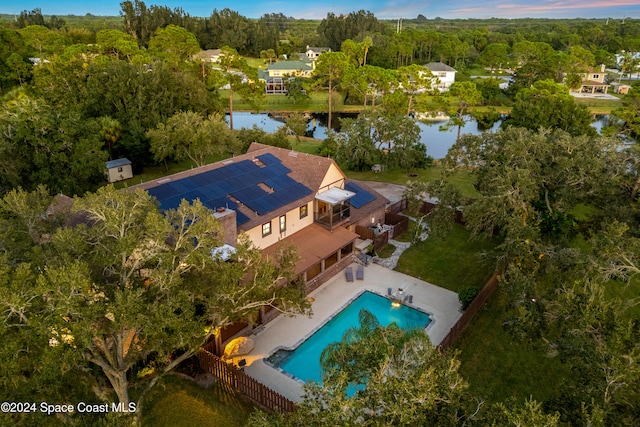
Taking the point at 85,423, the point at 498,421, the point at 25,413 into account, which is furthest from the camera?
the point at 85,423

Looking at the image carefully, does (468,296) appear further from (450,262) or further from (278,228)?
(278,228)

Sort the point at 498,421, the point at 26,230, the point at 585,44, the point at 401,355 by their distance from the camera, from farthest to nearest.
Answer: the point at 585,44 < the point at 26,230 < the point at 401,355 < the point at 498,421

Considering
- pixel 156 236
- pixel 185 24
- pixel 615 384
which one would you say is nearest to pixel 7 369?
pixel 156 236

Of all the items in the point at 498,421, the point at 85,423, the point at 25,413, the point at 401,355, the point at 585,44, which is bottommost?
the point at 85,423

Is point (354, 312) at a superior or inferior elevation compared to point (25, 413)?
inferior

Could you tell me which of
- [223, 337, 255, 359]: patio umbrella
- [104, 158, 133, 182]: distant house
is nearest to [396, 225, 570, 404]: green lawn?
[223, 337, 255, 359]: patio umbrella

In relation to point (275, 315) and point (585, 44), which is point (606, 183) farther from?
point (585, 44)

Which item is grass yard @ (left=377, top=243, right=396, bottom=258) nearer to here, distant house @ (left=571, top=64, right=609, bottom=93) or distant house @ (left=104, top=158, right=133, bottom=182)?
distant house @ (left=104, top=158, right=133, bottom=182)

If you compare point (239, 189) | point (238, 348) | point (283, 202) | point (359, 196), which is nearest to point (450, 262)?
point (359, 196)

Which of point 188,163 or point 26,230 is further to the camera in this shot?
point 188,163
